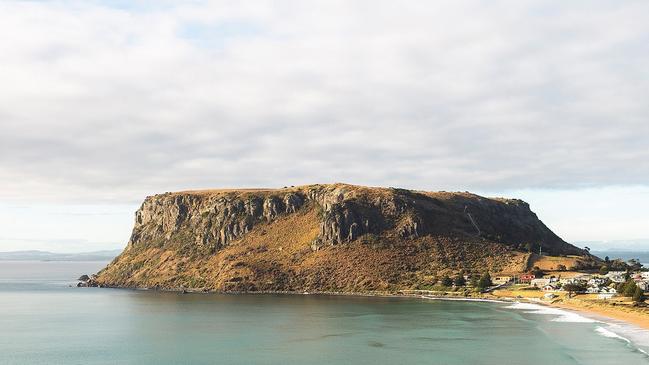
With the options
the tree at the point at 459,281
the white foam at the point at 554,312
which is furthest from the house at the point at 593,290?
the tree at the point at 459,281

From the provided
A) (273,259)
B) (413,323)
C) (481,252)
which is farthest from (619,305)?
(273,259)

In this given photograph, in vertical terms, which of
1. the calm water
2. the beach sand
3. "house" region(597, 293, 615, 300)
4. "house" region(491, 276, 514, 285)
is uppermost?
"house" region(491, 276, 514, 285)

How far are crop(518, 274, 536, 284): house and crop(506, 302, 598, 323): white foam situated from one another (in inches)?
1021

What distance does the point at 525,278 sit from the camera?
560 feet

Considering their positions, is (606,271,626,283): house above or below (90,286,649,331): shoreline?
above

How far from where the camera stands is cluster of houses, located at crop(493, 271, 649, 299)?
502 ft

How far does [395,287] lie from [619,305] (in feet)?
201

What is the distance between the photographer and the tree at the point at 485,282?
16162 centimetres

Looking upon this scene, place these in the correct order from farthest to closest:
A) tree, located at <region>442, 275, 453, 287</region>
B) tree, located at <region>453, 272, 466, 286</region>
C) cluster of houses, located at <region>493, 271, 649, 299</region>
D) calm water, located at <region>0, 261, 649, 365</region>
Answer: tree, located at <region>442, 275, 453, 287</region> < tree, located at <region>453, 272, 466, 286</region> < cluster of houses, located at <region>493, 271, 649, 299</region> < calm water, located at <region>0, 261, 649, 365</region>

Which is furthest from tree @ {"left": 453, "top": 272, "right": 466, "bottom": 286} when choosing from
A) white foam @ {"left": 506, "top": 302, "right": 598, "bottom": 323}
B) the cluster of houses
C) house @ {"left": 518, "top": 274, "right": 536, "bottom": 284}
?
white foam @ {"left": 506, "top": 302, "right": 598, "bottom": 323}

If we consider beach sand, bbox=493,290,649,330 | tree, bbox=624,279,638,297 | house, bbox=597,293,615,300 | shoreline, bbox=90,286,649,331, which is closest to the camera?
beach sand, bbox=493,290,649,330

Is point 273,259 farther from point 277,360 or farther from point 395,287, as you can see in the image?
point 277,360

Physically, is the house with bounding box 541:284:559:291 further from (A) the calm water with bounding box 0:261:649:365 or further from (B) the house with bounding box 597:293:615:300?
(A) the calm water with bounding box 0:261:649:365

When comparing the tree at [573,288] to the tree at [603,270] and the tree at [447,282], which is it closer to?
the tree at [447,282]
